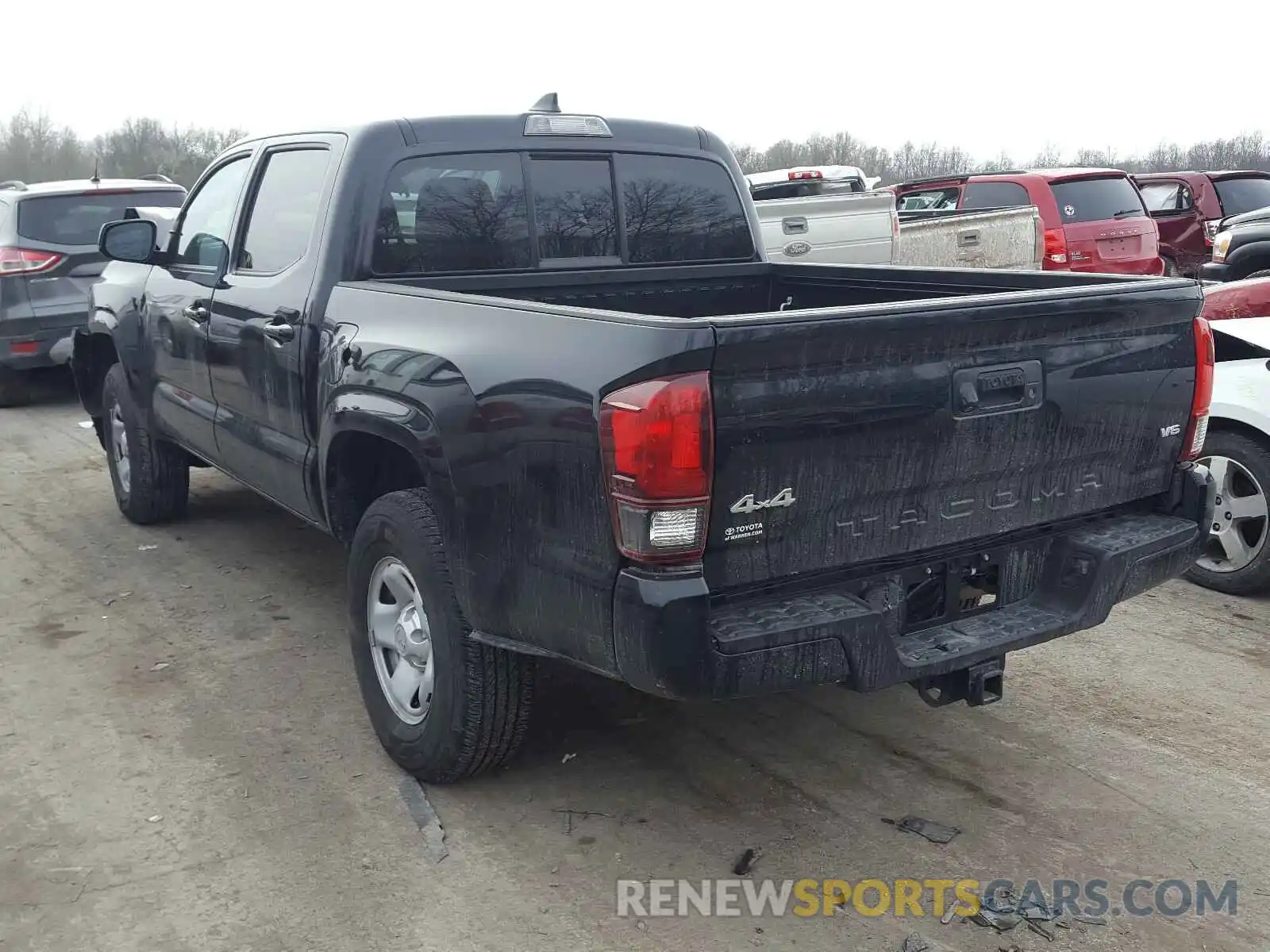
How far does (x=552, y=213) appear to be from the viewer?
449 cm

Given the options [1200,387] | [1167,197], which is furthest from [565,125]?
[1167,197]

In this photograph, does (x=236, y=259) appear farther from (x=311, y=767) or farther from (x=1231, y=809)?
(x=1231, y=809)

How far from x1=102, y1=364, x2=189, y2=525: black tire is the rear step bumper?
13.9ft

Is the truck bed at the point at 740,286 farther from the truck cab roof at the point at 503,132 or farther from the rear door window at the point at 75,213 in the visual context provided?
the rear door window at the point at 75,213

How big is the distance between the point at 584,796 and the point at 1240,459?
3.39m

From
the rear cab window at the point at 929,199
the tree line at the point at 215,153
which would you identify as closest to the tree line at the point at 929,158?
the tree line at the point at 215,153

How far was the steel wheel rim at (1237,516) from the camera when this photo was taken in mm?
5285

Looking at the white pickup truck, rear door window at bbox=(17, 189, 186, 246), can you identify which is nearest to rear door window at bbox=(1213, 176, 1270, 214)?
the white pickup truck

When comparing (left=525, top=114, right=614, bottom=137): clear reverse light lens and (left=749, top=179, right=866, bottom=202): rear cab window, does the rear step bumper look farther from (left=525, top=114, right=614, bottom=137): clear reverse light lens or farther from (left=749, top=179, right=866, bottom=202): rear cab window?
(left=749, top=179, right=866, bottom=202): rear cab window

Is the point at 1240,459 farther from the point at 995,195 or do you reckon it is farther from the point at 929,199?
the point at 929,199

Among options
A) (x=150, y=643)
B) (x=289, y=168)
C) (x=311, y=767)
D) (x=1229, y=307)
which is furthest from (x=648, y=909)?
(x=1229, y=307)

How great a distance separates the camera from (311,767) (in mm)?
3889

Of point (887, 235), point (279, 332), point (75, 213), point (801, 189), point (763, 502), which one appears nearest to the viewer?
point (763, 502)

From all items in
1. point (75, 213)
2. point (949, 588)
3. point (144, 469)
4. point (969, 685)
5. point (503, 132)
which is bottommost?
point (144, 469)
